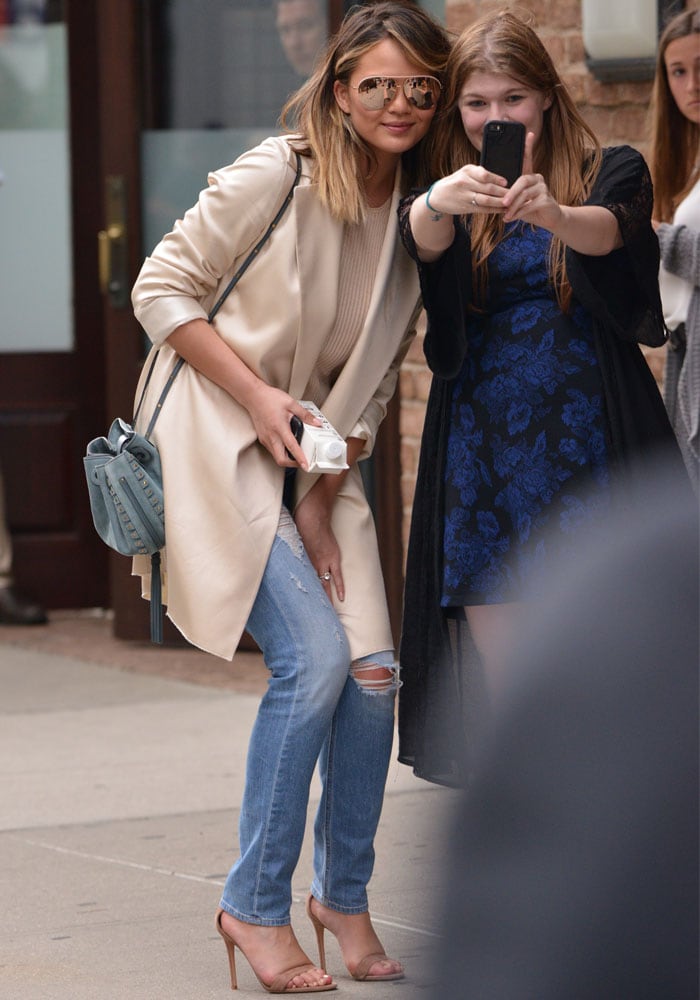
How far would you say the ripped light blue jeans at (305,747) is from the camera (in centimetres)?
323

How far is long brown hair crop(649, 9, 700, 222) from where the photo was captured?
444 cm

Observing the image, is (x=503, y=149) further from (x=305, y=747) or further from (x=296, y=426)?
(x=305, y=747)

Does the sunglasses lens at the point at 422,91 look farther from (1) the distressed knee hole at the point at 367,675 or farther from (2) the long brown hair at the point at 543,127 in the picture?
(1) the distressed knee hole at the point at 367,675


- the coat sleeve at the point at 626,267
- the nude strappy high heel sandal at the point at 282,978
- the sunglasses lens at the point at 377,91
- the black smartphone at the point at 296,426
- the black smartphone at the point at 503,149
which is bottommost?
the nude strappy high heel sandal at the point at 282,978

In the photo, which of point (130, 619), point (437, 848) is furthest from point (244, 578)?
point (130, 619)

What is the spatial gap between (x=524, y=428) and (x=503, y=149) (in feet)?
1.66

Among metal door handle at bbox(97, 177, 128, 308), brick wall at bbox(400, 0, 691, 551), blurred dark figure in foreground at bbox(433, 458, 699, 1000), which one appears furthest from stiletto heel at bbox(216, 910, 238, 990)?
metal door handle at bbox(97, 177, 128, 308)

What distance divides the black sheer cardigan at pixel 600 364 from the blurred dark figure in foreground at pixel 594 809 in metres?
1.70

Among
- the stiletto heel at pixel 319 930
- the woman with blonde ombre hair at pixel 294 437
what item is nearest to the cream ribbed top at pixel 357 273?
the woman with blonde ombre hair at pixel 294 437

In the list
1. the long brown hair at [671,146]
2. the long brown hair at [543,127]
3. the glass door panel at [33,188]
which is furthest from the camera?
the glass door panel at [33,188]

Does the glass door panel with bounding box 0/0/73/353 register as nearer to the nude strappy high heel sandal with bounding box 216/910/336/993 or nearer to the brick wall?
the brick wall

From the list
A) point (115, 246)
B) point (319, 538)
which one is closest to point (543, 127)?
point (319, 538)

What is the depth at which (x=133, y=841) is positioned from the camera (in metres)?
4.52

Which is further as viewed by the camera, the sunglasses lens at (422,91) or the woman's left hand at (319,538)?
the woman's left hand at (319,538)
